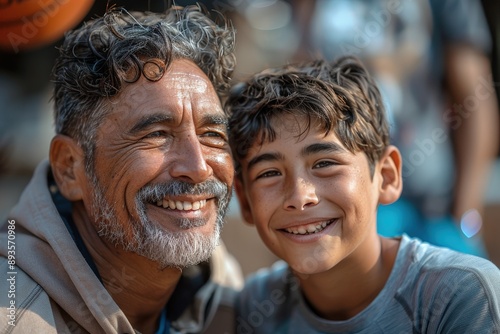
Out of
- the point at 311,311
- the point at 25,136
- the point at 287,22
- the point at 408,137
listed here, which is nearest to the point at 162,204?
the point at 311,311

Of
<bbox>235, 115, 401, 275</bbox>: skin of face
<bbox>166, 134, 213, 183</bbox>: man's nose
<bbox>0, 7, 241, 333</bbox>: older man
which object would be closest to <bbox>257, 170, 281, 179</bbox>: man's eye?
A: <bbox>235, 115, 401, 275</bbox>: skin of face

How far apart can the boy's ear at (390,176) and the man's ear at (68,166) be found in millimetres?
1158

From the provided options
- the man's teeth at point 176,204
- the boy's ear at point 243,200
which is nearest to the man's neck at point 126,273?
the man's teeth at point 176,204

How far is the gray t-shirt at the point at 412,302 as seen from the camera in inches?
80.4

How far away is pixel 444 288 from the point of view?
2.14 m

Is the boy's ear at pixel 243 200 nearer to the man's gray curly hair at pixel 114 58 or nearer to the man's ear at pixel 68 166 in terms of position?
the man's gray curly hair at pixel 114 58

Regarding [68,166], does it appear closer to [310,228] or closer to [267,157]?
[267,157]

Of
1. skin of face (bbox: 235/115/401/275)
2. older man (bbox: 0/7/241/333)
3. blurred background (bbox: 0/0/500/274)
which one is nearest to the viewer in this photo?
older man (bbox: 0/7/241/333)

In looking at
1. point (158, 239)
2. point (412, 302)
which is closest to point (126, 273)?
point (158, 239)

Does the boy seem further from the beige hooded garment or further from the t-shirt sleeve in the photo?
the beige hooded garment

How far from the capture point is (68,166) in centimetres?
240

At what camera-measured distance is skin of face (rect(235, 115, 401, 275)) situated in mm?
2236

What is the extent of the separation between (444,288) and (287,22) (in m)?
3.29

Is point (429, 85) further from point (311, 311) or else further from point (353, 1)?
point (311, 311)
